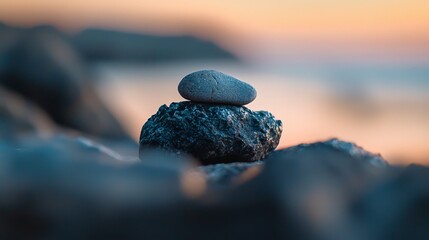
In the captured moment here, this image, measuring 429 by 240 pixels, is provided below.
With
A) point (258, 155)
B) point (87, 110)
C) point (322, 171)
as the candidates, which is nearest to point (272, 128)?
point (258, 155)

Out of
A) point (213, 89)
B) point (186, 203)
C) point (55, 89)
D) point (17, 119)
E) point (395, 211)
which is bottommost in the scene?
point (395, 211)

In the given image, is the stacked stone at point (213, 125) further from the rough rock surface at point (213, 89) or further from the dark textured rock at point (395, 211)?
the dark textured rock at point (395, 211)

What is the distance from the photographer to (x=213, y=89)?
603 centimetres

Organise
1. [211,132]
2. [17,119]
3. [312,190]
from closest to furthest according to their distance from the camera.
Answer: [312,190]
[211,132]
[17,119]

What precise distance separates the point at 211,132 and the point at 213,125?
76mm

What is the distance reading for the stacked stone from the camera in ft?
19.2

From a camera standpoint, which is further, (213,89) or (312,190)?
(213,89)

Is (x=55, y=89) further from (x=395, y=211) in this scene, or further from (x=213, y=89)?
(x=395, y=211)

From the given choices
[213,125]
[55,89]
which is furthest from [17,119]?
[213,125]

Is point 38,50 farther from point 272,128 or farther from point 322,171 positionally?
point 322,171

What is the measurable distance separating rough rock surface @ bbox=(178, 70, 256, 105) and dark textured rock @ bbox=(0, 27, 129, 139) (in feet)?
46.4

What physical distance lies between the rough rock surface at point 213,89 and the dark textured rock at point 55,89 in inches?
557

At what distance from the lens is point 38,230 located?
3.28 m

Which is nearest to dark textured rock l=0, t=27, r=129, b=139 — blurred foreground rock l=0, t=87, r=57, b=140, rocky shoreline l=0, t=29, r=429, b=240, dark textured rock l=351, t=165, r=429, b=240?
blurred foreground rock l=0, t=87, r=57, b=140
